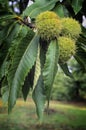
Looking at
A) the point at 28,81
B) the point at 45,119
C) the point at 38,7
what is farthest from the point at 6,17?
the point at 45,119

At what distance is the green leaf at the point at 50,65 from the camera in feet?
4.79

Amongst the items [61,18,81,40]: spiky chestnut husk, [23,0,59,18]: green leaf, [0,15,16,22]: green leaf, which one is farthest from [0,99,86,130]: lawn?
[61,18,81,40]: spiky chestnut husk

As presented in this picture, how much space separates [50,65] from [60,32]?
0.44ft

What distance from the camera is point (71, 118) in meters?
9.26

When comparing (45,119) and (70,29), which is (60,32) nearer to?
(70,29)

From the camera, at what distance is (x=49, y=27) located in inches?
58.0

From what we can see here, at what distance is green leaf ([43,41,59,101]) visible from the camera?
57.5 inches

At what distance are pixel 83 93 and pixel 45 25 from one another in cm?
993

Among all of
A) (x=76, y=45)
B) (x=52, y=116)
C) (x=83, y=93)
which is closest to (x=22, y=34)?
(x=76, y=45)

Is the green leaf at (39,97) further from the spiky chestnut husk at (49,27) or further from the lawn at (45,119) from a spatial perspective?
the lawn at (45,119)

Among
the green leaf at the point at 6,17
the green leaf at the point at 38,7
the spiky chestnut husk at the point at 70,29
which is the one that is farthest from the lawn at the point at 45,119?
the spiky chestnut husk at the point at 70,29

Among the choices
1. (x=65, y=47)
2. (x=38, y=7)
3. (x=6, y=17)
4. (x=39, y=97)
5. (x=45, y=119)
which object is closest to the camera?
(x=65, y=47)

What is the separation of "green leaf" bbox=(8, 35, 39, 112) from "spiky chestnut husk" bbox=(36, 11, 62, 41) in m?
0.07

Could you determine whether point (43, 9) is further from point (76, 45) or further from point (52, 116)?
point (52, 116)
